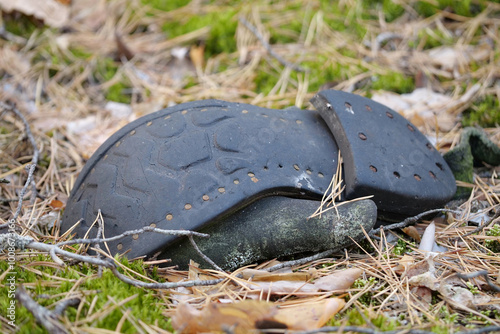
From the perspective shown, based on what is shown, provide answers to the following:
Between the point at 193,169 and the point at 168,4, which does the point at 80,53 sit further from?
the point at 193,169

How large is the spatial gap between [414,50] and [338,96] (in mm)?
1625

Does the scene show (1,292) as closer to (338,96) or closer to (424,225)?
(338,96)

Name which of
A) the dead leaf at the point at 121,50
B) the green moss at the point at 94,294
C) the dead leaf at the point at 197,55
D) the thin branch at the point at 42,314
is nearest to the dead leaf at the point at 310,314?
the green moss at the point at 94,294

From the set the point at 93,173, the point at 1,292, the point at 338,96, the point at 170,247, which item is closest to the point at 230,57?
the point at 338,96

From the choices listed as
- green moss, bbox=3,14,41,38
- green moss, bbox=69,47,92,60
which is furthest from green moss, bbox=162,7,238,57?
green moss, bbox=3,14,41,38

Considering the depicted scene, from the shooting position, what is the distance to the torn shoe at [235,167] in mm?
1711

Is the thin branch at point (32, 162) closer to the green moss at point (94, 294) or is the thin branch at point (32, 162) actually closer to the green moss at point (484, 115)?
the green moss at point (94, 294)

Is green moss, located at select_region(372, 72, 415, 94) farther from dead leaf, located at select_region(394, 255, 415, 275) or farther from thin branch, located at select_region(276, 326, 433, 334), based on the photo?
thin branch, located at select_region(276, 326, 433, 334)

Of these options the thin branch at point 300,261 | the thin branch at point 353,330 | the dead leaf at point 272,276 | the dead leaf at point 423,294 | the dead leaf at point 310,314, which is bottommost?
the dead leaf at point 423,294

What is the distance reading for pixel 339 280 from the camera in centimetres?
165

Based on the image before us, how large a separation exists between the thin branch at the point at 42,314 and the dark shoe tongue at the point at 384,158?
1143 millimetres

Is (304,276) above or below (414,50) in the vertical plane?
below

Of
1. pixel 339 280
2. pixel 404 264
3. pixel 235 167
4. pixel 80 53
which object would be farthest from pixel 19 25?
pixel 404 264

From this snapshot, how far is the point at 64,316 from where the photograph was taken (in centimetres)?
138
